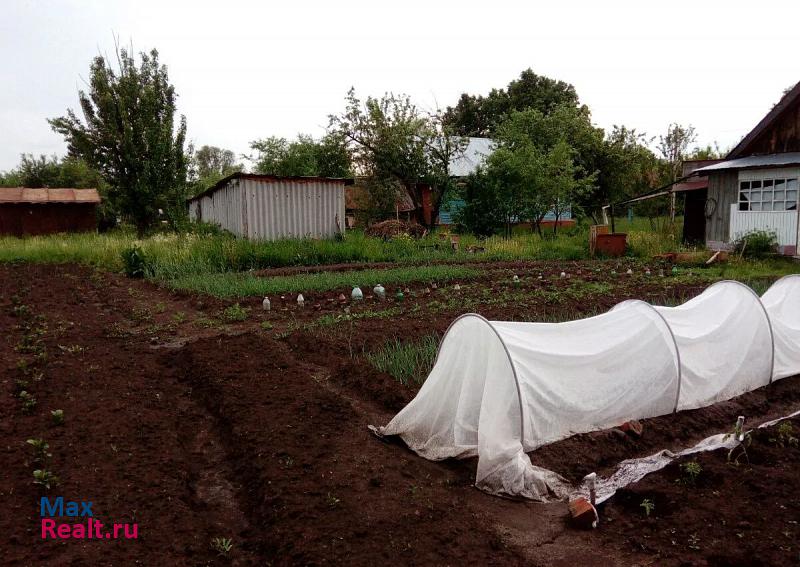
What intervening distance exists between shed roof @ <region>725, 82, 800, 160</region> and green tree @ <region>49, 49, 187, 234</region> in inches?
681

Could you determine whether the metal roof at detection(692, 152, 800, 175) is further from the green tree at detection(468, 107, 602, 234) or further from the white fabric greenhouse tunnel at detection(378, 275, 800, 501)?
the white fabric greenhouse tunnel at detection(378, 275, 800, 501)

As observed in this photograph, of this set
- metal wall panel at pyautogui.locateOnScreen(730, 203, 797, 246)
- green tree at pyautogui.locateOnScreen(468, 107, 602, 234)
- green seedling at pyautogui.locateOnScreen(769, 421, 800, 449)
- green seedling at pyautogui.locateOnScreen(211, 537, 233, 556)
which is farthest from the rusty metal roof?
green seedling at pyautogui.locateOnScreen(769, 421, 800, 449)

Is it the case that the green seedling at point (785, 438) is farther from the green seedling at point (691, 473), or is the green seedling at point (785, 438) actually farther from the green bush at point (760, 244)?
the green bush at point (760, 244)

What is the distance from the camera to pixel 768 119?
14109 mm

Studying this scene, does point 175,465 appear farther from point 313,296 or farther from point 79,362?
point 313,296

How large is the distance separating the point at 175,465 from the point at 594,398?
116 inches

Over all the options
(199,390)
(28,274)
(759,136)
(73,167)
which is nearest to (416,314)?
(199,390)

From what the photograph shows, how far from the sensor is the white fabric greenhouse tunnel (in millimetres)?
3494

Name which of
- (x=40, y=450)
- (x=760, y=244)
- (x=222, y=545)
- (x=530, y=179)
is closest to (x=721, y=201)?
(x=760, y=244)

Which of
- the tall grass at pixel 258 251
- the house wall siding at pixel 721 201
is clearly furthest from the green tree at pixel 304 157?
the house wall siding at pixel 721 201

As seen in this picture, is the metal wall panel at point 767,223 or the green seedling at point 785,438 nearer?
the green seedling at point 785,438

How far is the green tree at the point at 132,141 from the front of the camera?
1769 cm

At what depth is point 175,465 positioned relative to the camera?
11.8 feet

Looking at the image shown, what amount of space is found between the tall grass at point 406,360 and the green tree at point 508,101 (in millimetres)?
27252
